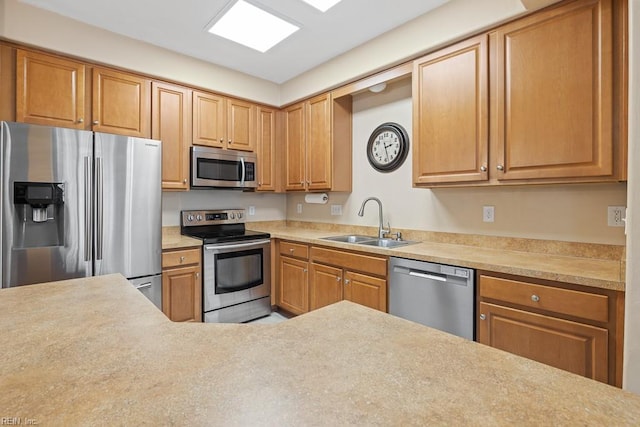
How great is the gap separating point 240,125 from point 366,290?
218 centimetres

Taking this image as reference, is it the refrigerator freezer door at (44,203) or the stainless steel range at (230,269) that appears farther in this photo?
the stainless steel range at (230,269)

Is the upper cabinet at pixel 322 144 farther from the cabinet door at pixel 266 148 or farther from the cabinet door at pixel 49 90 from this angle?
the cabinet door at pixel 49 90

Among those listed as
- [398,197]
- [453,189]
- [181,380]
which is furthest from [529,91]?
[181,380]

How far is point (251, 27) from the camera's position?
8.27ft

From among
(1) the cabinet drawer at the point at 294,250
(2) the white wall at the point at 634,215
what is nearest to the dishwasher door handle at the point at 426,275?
(2) the white wall at the point at 634,215

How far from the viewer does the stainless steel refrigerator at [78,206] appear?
6.40 feet

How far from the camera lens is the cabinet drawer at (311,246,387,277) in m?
2.32

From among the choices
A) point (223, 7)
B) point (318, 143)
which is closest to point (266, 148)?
point (318, 143)

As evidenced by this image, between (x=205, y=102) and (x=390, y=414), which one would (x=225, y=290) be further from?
(x=390, y=414)

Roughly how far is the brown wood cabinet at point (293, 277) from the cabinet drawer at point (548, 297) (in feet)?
5.26

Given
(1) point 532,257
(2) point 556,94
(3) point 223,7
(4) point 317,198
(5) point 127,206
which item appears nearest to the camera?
(2) point 556,94

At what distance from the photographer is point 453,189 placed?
100 inches

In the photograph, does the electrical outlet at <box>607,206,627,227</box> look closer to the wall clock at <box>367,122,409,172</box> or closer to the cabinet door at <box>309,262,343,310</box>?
the wall clock at <box>367,122,409,172</box>

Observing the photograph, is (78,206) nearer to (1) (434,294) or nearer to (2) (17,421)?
(2) (17,421)
